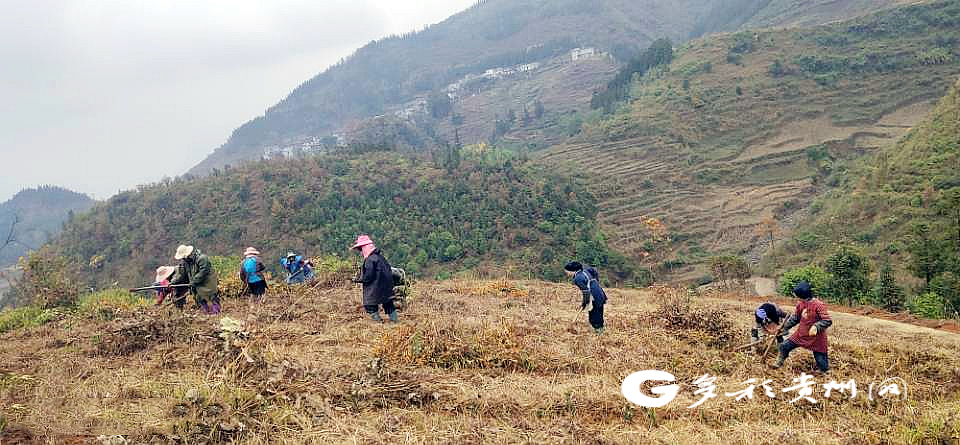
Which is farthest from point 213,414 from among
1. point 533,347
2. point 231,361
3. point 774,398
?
point 774,398

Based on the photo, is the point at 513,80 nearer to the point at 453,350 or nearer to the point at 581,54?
the point at 581,54

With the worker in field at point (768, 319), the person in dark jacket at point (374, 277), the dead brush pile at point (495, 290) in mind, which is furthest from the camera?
the dead brush pile at point (495, 290)

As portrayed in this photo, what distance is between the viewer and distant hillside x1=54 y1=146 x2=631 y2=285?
34844 millimetres

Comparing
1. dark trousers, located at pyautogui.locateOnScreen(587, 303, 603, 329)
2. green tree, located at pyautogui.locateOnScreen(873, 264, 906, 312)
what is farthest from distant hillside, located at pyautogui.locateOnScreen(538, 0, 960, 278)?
dark trousers, located at pyautogui.locateOnScreen(587, 303, 603, 329)

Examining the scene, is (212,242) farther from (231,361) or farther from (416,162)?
(231,361)


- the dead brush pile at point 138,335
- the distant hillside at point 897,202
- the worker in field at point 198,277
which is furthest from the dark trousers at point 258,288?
the distant hillside at point 897,202

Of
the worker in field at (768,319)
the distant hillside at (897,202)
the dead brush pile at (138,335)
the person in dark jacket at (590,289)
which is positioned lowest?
the distant hillside at (897,202)

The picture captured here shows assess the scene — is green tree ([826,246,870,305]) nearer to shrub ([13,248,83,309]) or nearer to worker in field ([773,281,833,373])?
worker in field ([773,281,833,373])

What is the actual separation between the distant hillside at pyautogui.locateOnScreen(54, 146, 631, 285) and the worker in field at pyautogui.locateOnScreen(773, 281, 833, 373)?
79.0 feet

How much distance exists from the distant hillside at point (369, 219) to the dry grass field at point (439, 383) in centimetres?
2347

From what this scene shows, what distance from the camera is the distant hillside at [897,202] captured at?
2036 centimetres

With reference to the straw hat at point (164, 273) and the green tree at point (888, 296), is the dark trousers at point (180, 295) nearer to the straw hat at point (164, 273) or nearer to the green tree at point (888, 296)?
the straw hat at point (164, 273)

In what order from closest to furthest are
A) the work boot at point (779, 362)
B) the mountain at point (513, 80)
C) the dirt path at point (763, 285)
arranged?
A: 1. the work boot at point (779, 362)
2. the dirt path at point (763, 285)
3. the mountain at point (513, 80)

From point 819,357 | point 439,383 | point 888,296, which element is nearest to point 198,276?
point 439,383
